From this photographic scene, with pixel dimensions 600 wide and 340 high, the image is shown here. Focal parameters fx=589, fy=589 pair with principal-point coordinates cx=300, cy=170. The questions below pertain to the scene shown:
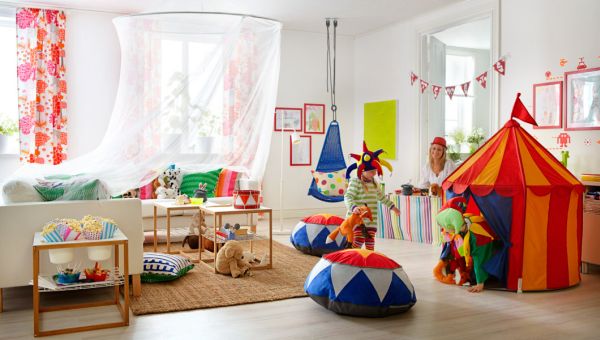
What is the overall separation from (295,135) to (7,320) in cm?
440

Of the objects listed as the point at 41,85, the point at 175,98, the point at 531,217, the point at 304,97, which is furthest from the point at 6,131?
the point at 531,217

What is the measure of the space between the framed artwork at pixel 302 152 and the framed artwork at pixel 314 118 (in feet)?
0.47

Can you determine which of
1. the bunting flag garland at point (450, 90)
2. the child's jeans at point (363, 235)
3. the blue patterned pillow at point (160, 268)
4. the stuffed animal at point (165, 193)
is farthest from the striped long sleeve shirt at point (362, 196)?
the bunting flag garland at point (450, 90)

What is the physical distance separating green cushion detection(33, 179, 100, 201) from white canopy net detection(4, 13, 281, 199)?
28mm

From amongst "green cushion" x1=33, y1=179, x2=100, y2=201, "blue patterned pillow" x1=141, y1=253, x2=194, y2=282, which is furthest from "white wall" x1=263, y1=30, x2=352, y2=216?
"green cushion" x1=33, y1=179, x2=100, y2=201

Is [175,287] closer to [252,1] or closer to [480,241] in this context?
[480,241]

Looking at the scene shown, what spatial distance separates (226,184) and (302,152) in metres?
1.87

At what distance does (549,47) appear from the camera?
558cm

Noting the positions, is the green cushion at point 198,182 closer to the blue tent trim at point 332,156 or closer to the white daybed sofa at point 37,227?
the blue tent trim at point 332,156

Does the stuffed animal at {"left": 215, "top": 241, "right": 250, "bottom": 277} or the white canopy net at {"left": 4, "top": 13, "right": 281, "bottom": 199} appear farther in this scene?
the stuffed animal at {"left": 215, "top": 241, "right": 250, "bottom": 277}

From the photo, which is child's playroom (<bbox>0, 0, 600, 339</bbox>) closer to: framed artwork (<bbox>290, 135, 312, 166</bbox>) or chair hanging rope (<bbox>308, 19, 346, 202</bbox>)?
chair hanging rope (<bbox>308, 19, 346, 202</bbox>)

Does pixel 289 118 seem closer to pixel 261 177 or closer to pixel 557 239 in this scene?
pixel 261 177

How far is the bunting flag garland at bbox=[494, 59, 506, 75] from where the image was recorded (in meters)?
6.09

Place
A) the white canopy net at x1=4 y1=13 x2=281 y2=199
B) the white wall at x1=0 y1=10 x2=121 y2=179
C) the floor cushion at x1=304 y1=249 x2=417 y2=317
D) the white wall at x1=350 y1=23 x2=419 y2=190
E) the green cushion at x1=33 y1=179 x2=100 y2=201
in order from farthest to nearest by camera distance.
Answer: the white wall at x1=350 y1=23 x2=419 y2=190 → the white wall at x1=0 y1=10 x2=121 y2=179 → the white canopy net at x1=4 y1=13 x2=281 y2=199 → the green cushion at x1=33 y1=179 x2=100 y2=201 → the floor cushion at x1=304 y1=249 x2=417 y2=317
